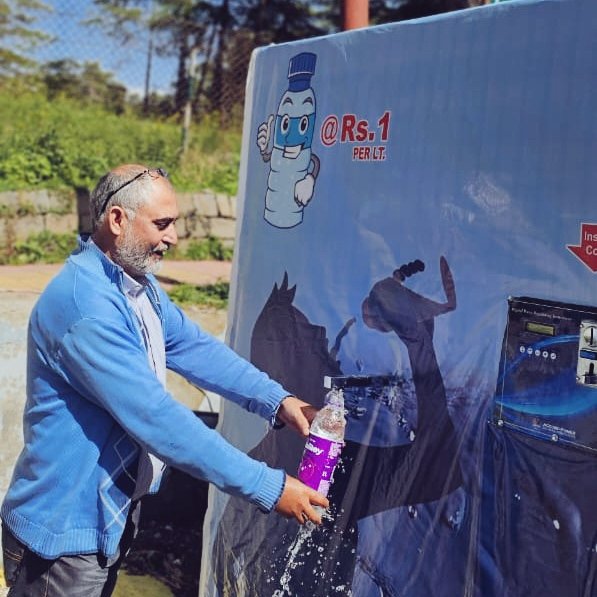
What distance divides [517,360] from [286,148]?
1298 millimetres

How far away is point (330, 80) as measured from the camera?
279 cm

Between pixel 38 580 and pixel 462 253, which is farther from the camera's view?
pixel 38 580

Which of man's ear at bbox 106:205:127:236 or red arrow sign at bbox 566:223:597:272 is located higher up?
red arrow sign at bbox 566:223:597:272

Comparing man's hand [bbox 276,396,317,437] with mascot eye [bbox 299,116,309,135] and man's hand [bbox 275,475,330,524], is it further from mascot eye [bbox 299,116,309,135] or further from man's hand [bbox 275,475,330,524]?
mascot eye [bbox 299,116,309,135]

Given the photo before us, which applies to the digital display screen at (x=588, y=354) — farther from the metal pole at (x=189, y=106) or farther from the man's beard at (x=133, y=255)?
the metal pole at (x=189, y=106)

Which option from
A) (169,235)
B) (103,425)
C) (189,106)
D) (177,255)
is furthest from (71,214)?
(103,425)

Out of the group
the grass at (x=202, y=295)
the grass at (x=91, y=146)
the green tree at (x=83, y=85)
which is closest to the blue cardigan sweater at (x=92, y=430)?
the grass at (x=202, y=295)

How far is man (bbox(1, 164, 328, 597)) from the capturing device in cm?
224

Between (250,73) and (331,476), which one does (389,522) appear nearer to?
(331,476)

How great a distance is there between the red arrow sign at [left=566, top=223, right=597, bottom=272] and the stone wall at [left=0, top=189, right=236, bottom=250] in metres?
6.50

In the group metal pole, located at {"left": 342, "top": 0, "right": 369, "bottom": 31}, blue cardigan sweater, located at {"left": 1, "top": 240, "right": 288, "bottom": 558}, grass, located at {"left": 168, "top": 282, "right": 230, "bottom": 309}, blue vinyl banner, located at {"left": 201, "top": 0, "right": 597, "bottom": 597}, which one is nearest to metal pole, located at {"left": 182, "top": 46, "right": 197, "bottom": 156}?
grass, located at {"left": 168, "top": 282, "right": 230, "bottom": 309}

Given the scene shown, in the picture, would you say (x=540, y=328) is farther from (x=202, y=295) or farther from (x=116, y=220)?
(x=202, y=295)

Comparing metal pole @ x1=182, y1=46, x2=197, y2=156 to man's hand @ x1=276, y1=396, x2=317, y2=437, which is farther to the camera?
metal pole @ x1=182, y1=46, x2=197, y2=156

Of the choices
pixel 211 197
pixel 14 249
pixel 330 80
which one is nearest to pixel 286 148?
pixel 330 80
